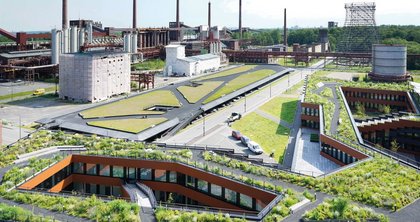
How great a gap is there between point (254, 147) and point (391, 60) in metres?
64.6

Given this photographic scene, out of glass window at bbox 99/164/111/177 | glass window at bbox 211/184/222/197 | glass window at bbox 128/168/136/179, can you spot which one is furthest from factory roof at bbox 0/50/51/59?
glass window at bbox 211/184/222/197

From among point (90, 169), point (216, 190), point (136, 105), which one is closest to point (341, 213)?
point (216, 190)

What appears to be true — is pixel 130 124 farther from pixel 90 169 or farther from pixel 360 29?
pixel 360 29

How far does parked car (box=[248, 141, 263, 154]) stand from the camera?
60922mm

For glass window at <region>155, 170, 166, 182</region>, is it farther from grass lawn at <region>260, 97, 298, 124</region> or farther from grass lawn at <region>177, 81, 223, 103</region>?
grass lawn at <region>177, 81, 223, 103</region>

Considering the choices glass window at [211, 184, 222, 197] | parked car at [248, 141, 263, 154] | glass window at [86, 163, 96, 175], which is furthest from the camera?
parked car at [248, 141, 263, 154]

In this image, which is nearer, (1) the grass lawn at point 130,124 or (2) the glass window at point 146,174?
(2) the glass window at point 146,174

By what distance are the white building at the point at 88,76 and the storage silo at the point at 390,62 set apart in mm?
67275

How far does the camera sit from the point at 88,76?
92.9 metres

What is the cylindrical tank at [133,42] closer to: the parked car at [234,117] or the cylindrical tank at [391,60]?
the parked car at [234,117]

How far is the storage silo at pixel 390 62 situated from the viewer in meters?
108

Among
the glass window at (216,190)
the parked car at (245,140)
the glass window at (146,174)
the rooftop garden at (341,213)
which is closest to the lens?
the rooftop garden at (341,213)

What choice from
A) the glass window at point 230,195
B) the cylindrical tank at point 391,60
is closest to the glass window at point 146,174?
the glass window at point 230,195

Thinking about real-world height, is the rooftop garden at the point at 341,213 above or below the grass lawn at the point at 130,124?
below
